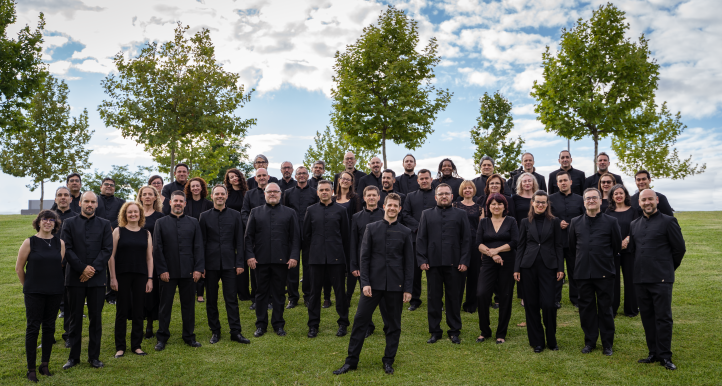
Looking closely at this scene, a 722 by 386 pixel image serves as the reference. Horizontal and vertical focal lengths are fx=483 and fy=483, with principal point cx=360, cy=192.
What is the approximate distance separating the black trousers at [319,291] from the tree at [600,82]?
14.2 m

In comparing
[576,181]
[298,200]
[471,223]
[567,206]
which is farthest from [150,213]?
[576,181]

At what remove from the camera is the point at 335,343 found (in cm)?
759

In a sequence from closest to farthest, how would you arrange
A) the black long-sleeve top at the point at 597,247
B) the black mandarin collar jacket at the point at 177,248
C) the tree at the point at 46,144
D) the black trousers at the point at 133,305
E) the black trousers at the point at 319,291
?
the black long-sleeve top at the point at 597,247 → the black trousers at the point at 133,305 → the black mandarin collar jacket at the point at 177,248 → the black trousers at the point at 319,291 → the tree at the point at 46,144

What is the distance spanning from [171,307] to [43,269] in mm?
1907

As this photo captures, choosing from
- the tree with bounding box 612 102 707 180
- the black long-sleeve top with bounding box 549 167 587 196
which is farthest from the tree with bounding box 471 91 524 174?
the black long-sleeve top with bounding box 549 167 587 196

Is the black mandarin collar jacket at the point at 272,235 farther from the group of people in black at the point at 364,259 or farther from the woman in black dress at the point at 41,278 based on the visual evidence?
the woman in black dress at the point at 41,278

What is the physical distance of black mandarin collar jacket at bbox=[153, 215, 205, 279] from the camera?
24.2 feet

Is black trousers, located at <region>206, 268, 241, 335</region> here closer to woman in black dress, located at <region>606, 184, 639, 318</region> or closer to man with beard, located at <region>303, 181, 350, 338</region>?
man with beard, located at <region>303, 181, 350, 338</region>

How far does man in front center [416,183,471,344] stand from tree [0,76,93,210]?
33.9m

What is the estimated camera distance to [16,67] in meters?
19.9

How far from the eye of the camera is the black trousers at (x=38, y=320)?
6.20 meters

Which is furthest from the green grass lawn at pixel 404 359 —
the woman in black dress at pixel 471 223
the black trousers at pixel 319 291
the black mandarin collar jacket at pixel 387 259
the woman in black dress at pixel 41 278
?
the black mandarin collar jacket at pixel 387 259

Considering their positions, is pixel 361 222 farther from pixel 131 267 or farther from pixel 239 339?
pixel 131 267

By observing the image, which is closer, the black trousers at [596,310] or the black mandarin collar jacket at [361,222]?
the black trousers at [596,310]
